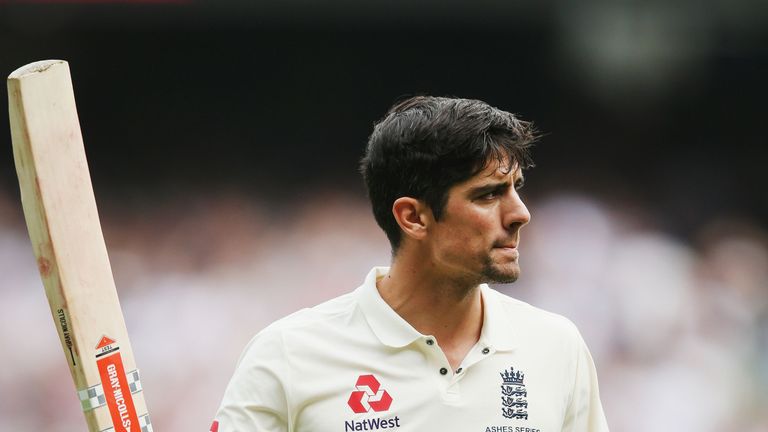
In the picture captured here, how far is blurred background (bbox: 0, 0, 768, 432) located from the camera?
7.13m

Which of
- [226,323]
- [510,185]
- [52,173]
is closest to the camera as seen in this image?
[52,173]

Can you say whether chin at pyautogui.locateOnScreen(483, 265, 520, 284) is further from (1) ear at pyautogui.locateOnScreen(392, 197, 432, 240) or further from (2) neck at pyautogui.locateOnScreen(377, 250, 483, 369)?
(1) ear at pyautogui.locateOnScreen(392, 197, 432, 240)

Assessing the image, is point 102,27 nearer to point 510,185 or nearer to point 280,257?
point 280,257

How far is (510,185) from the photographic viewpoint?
299 cm

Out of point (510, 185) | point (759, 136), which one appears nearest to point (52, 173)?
point (510, 185)

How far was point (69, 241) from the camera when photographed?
2791 millimetres

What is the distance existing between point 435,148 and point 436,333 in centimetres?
48

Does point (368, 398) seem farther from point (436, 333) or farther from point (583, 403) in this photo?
point (583, 403)

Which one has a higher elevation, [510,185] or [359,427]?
[510,185]

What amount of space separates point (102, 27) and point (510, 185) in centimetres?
489

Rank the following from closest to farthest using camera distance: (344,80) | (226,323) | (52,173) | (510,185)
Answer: (52,173) < (510,185) < (226,323) < (344,80)

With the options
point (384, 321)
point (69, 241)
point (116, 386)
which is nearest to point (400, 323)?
point (384, 321)

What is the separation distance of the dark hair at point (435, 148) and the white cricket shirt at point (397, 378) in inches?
11.0

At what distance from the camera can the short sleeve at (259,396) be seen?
286 centimetres
